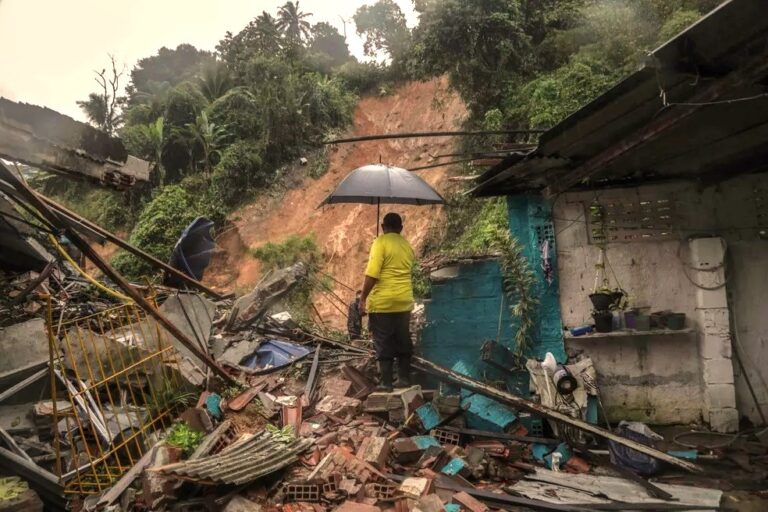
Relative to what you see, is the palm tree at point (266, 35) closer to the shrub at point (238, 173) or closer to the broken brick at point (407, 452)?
the shrub at point (238, 173)

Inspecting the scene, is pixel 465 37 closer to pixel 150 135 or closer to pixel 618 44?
pixel 618 44

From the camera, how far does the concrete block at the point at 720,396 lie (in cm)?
577

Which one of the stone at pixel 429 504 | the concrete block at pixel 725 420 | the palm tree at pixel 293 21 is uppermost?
the palm tree at pixel 293 21

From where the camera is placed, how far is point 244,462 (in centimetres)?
416

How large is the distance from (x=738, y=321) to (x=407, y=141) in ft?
60.0

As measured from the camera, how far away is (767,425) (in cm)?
584

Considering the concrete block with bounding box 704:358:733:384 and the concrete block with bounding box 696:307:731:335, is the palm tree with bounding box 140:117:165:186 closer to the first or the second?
the concrete block with bounding box 696:307:731:335

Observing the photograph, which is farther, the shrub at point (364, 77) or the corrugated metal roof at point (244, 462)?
the shrub at point (364, 77)

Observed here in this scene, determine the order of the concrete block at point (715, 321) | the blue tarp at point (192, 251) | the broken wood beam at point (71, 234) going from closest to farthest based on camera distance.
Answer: the broken wood beam at point (71, 234), the concrete block at point (715, 321), the blue tarp at point (192, 251)

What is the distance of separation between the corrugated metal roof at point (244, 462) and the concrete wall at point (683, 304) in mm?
3638

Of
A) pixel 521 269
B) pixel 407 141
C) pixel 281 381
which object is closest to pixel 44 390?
pixel 281 381

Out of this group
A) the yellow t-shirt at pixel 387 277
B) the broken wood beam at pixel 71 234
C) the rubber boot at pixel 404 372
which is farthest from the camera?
the rubber boot at pixel 404 372

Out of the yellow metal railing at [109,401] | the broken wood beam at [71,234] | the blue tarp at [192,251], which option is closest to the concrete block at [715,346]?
the broken wood beam at [71,234]

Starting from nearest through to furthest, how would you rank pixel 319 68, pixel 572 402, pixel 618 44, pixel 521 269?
1. pixel 572 402
2. pixel 521 269
3. pixel 618 44
4. pixel 319 68
